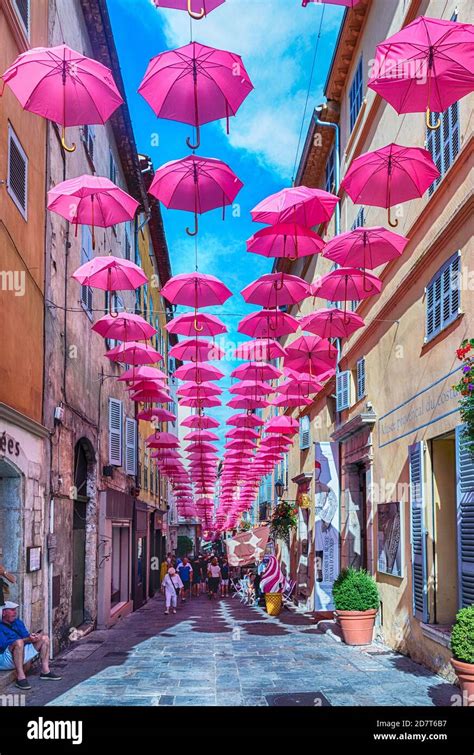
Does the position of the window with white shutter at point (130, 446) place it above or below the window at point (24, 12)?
below

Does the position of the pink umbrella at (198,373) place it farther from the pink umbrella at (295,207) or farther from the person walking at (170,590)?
the pink umbrella at (295,207)

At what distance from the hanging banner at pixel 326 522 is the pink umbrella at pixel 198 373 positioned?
3457 mm

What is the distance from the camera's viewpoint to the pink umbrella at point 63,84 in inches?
360

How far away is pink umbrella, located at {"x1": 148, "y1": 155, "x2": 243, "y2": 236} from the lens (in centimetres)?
1085

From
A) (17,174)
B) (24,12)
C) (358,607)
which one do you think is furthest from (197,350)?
Result: (24,12)

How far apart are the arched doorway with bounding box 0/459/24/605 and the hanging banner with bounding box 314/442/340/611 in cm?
864

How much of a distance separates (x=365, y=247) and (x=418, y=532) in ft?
14.8

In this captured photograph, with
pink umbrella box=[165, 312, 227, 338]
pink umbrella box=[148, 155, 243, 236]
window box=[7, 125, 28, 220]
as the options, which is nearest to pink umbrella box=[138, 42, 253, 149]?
pink umbrella box=[148, 155, 243, 236]

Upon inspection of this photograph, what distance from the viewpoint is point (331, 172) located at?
22.1 m

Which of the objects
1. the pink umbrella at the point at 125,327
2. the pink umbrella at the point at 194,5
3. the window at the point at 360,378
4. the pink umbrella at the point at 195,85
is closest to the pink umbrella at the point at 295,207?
the pink umbrella at the point at 195,85

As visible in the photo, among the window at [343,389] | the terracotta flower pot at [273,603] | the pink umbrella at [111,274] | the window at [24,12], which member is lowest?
the terracotta flower pot at [273,603]
